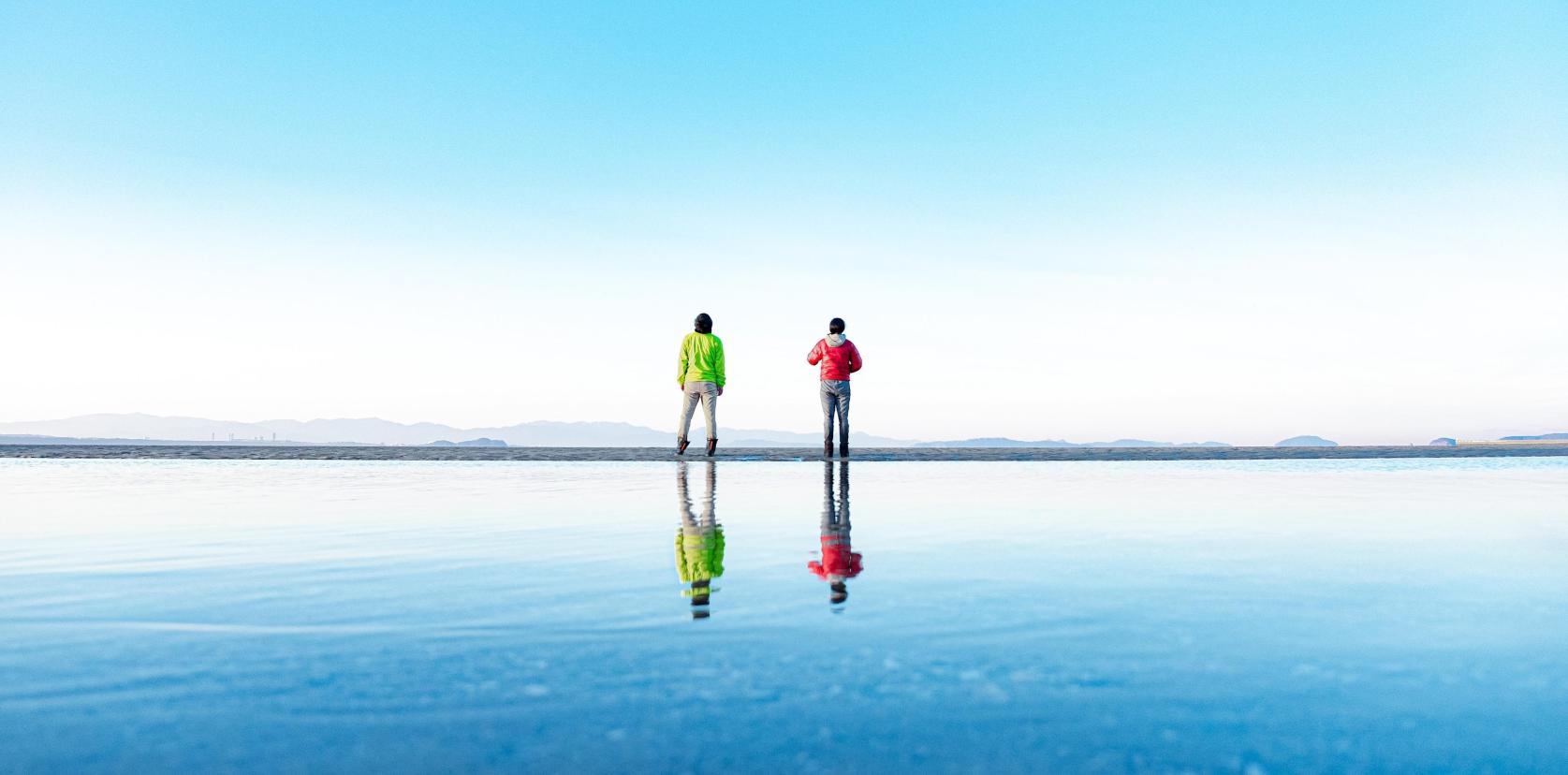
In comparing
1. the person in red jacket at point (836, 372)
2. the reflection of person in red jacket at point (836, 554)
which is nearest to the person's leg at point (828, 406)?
the person in red jacket at point (836, 372)

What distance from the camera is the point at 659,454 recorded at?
15.5 meters

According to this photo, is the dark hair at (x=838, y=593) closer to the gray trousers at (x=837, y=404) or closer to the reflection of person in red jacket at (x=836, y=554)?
the reflection of person in red jacket at (x=836, y=554)

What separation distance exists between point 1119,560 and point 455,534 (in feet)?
10.3

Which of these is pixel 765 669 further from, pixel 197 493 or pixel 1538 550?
pixel 197 493

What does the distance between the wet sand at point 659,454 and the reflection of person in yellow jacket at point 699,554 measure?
8824mm

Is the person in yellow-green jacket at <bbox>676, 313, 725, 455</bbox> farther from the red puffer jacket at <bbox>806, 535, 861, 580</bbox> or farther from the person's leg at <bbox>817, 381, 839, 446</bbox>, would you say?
the red puffer jacket at <bbox>806, 535, 861, 580</bbox>

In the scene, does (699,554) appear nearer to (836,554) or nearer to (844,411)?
(836,554)

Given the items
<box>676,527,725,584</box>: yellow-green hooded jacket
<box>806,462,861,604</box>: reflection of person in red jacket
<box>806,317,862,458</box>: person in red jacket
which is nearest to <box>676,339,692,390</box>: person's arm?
<box>806,317,862,458</box>: person in red jacket

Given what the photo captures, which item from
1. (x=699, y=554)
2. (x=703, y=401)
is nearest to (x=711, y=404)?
(x=703, y=401)

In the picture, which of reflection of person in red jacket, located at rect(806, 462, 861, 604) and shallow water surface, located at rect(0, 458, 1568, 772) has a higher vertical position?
reflection of person in red jacket, located at rect(806, 462, 861, 604)

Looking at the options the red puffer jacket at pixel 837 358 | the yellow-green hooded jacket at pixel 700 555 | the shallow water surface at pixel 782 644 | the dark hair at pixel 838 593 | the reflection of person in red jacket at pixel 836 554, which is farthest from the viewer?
the red puffer jacket at pixel 837 358

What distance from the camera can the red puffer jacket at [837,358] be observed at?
48.4 feet

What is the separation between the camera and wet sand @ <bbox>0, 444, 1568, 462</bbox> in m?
14.7

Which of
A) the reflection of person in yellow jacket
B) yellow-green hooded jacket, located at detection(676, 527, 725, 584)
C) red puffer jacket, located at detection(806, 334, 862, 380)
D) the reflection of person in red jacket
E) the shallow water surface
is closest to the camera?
the shallow water surface
